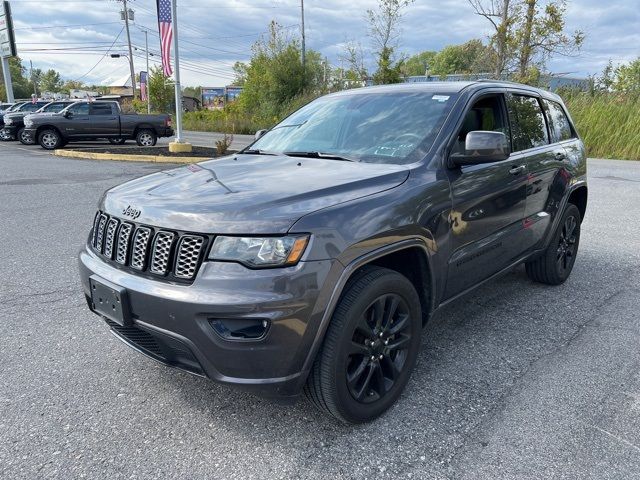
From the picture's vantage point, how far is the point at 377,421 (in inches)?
103

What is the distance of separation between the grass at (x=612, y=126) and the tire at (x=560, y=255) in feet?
47.5

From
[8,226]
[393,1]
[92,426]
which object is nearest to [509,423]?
[92,426]

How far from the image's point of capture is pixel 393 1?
28172 mm

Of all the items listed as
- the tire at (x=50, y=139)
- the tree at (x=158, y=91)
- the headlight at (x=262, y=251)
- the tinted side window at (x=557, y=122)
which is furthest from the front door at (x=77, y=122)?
the tree at (x=158, y=91)

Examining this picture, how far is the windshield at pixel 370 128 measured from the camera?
122 inches

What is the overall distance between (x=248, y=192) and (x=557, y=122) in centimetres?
343

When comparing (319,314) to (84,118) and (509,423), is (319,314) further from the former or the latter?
(84,118)

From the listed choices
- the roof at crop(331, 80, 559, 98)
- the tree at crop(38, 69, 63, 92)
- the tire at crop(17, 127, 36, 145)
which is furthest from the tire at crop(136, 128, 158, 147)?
the tree at crop(38, 69, 63, 92)

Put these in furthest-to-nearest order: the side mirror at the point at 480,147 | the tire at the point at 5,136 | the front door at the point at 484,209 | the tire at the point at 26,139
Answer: the tire at the point at 5,136 < the tire at the point at 26,139 < the front door at the point at 484,209 < the side mirror at the point at 480,147

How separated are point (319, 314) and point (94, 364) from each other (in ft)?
5.89

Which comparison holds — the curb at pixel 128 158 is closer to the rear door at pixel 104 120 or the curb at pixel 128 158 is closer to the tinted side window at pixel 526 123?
the rear door at pixel 104 120

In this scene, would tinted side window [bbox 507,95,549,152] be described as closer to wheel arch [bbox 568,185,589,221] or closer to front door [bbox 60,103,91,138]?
wheel arch [bbox 568,185,589,221]

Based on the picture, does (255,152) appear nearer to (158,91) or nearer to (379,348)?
(379,348)

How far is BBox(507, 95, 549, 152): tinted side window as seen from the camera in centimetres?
385
